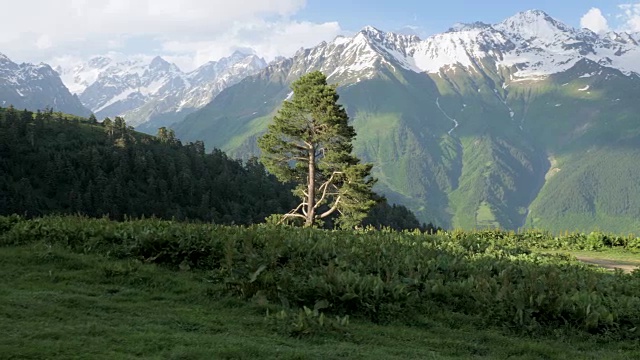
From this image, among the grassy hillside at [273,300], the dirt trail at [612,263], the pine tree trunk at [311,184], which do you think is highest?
the pine tree trunk at [311,184]

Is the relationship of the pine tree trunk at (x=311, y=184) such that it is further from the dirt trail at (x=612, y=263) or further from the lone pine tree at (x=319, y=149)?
the dirt trail at (x=612, y=263)

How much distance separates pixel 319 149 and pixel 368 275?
94.1 ft

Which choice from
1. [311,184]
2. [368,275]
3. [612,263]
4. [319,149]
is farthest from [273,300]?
[319,149]

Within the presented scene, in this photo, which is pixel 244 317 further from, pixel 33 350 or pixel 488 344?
pixel 488 344

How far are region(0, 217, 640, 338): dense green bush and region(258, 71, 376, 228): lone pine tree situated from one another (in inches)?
821

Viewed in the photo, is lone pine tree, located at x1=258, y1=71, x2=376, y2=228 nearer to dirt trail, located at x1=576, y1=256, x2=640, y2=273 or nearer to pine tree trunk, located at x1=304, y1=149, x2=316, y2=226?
pine tree trunk, located at x1=304, y1=149, x2=316, y2=226

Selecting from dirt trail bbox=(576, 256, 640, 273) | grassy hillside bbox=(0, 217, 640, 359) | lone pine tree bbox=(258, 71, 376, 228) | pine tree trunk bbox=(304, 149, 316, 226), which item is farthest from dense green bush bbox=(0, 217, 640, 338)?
pine tree trunk bbox=(304, 149, 316, 226)

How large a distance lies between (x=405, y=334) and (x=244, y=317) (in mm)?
3014

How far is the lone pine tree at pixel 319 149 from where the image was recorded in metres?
38.4

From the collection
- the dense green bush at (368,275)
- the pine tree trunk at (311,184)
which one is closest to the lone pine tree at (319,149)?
the pine tree trunk at (311,184)

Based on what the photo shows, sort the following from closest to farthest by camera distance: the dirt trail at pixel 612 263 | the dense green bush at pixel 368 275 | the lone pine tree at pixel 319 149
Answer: the dense green bush at pixel 368 275, the dirt trail at pixel 612 263, the lone pine tree at pixel 319 149

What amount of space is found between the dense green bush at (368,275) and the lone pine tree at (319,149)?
20862mm

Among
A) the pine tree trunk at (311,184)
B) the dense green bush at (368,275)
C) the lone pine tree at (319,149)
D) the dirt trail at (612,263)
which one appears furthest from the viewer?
the pine tree trunk at (311,184)

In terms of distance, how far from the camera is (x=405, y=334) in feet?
30.9
